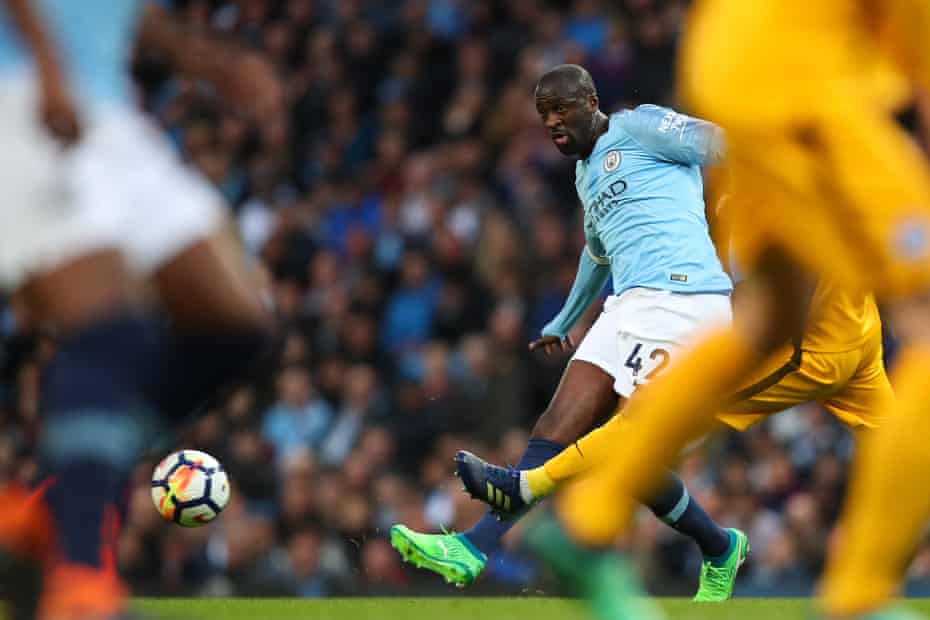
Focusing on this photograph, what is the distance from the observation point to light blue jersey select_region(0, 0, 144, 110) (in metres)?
4.06

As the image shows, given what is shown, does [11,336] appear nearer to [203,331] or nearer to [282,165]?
[282,165]

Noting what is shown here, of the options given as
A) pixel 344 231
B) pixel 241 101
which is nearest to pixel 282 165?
pixel 344 231

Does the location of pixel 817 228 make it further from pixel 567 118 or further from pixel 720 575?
pixel 720 575

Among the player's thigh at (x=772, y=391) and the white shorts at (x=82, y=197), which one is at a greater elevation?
the white shorts at (x=82, y=197)

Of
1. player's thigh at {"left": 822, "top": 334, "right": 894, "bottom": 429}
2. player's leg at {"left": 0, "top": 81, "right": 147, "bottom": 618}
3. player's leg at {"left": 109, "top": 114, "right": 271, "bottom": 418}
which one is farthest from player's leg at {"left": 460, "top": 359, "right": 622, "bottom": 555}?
player's leg at {"left": 0, "top": 81, "right": 147, "bottom": 618}

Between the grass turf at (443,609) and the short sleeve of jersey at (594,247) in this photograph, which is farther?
the short sleeve of jersey at (594,247)

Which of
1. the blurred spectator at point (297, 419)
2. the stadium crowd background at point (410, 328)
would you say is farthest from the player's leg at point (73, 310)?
the blurred spectator at point (297, 419)

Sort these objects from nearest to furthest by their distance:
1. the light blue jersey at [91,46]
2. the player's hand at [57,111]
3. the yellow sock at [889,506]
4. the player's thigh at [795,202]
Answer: the yellow sock at [889,506]
the player's thigh at [795,202]
the player's hand at [57,111]
the light blue jersey at [91,46]

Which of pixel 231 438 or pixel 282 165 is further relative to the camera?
pixel 282 165

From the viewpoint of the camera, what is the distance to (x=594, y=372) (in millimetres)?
7297

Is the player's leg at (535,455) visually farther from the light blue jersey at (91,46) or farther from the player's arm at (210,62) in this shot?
the light blue jersey at (91,46)

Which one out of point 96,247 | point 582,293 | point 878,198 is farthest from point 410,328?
point 878,198

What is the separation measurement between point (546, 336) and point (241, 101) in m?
3.65

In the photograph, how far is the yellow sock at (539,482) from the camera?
7074mm
